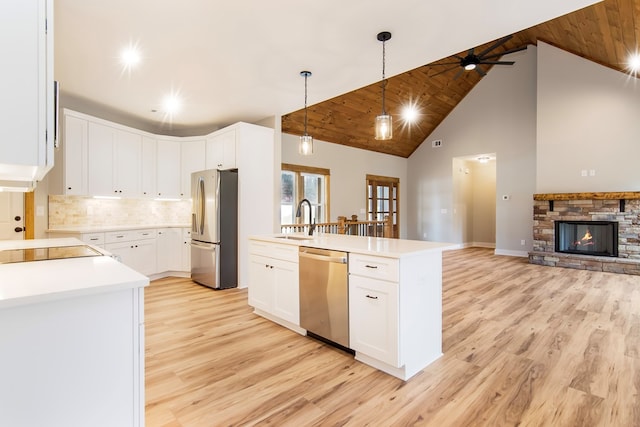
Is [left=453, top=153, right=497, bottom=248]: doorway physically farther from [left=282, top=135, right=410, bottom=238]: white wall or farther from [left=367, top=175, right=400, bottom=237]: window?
[left=282, top=135, right=410, bottom=238]: white wall

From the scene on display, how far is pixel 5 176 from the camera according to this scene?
162cm

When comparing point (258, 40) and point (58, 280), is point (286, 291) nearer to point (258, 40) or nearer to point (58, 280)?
point (58, 280)

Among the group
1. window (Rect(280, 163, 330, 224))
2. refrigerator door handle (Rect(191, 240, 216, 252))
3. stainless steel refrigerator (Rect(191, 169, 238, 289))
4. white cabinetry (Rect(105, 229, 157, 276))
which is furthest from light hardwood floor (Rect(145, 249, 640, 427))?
window (Rect(280, 163, 330, 224))

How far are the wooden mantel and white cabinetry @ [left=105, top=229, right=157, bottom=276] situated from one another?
7.25 m

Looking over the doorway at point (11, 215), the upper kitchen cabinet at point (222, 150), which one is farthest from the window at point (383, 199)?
the doorway at point (11, 215)

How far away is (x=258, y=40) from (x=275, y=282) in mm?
2298

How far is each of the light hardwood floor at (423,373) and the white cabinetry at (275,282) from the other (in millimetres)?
Answer: 152

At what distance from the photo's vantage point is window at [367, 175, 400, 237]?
8.62m

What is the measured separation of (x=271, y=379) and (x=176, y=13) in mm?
2837

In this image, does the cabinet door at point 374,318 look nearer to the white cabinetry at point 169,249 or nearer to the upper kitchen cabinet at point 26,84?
the upper kitchen cabinet at point 26,84

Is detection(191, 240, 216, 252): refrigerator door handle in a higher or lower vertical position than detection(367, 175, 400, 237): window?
lower

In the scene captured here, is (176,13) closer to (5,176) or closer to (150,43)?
(150,43)

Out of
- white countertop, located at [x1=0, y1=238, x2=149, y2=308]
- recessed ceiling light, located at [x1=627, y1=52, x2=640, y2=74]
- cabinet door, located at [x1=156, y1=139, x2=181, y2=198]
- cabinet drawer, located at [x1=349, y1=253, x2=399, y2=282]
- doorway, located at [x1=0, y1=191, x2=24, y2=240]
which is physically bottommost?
cabinet drawer, located at [x1=349, y1=253, x2=399, y2=282]

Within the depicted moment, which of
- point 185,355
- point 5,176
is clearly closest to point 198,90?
point 5,176
